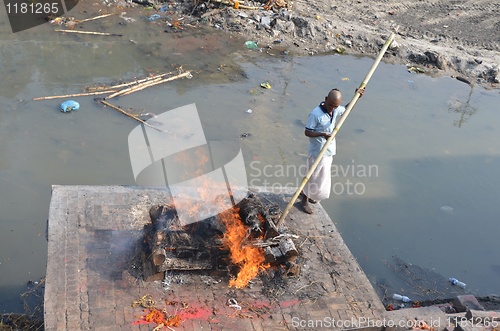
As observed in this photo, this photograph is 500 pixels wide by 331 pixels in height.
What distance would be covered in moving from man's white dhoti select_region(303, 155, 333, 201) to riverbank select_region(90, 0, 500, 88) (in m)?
7.20

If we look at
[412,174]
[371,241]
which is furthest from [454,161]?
[371,241]

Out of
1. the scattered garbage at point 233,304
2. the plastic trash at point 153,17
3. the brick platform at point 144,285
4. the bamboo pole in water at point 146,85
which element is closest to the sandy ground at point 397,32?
the plastic trash at point 153,17

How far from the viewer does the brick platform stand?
440 cm

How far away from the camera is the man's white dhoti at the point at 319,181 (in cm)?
600

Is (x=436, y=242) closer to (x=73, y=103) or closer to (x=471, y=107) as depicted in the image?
(x=471, y=107)

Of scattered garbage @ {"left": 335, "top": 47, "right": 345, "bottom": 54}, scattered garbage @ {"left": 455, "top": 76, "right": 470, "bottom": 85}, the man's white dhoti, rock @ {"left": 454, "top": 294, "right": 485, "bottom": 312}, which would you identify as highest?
the man's white dhoti

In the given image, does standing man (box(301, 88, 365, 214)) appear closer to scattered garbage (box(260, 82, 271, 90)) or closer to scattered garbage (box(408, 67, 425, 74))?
scattered garbage (box(260, 82, 271, 90))

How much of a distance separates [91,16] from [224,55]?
4095mm

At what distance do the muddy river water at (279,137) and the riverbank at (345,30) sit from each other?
59cm

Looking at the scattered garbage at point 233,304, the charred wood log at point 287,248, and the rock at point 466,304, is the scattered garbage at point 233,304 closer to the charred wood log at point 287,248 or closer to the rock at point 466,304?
the charred wood log at point 287,248

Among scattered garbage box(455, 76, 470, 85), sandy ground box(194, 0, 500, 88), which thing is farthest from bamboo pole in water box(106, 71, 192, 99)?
scattered garbage box(455, 76, 470, 85)

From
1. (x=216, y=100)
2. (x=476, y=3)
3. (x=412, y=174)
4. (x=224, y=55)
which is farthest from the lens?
(x=476, y=3)

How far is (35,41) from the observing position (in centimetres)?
1156

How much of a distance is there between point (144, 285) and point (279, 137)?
500cm
